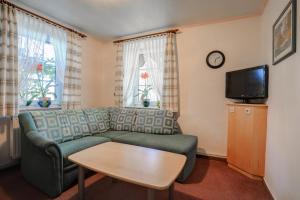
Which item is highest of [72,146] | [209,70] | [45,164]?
[209,70]

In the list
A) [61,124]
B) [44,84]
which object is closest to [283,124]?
[61,124]

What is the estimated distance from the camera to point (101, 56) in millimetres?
3824

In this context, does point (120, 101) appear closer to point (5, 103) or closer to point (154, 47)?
point (154, 47)

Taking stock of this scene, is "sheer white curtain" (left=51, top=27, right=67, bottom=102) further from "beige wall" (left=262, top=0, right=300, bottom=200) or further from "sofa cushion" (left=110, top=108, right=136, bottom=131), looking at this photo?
"beige wall" (left=262, top=0, right=300, bottom=200)

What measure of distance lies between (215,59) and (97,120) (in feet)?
7.74

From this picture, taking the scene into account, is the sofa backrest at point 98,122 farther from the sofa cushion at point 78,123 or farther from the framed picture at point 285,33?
the framed picture at point 285,33

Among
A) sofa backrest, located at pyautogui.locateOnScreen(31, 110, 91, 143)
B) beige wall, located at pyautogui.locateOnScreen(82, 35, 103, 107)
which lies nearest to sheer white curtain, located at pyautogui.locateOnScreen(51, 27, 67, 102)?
beige wall, located at pyautogui.locateOnScreen(82, 35, 103, 107)

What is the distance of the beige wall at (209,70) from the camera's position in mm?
2543

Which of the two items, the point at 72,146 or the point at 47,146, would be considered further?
the point at 72,146

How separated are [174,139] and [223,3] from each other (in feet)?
6.67

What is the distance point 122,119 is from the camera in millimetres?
3076

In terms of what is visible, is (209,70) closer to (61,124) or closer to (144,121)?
(144,121)

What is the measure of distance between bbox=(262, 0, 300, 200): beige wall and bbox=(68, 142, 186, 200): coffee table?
90cm

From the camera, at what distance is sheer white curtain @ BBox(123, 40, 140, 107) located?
336 cm
